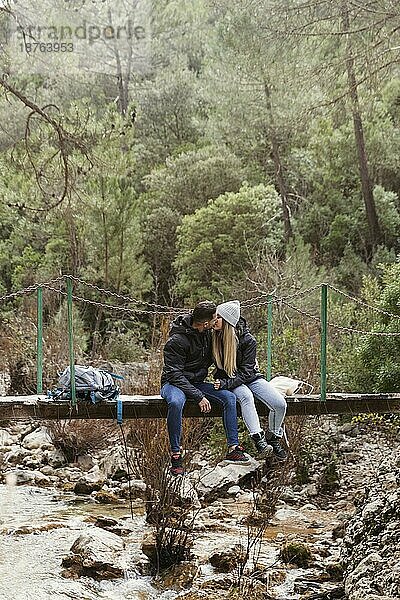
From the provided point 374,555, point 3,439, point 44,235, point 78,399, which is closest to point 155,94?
point 44,235

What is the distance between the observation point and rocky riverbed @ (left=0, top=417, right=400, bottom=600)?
5332 millimetres

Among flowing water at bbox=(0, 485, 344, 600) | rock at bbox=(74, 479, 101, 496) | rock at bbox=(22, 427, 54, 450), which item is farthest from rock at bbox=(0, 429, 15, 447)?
rock at bbox=(74, 479, 101, 496)

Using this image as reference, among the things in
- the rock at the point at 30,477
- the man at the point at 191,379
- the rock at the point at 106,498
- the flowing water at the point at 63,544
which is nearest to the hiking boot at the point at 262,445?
the man at the point at 191,379

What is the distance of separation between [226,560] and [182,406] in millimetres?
1234

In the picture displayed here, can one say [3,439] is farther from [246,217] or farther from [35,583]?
[246,217]

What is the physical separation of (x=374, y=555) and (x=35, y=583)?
2257 mm

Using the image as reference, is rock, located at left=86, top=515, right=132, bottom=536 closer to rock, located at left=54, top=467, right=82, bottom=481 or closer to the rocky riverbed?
the rocky riverbed

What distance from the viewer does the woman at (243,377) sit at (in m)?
5.49

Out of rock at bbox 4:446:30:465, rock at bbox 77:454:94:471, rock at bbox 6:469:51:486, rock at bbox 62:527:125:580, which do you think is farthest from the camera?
rock at bbox 4:446:30:465

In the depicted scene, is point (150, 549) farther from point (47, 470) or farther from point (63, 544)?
point (47, 470)

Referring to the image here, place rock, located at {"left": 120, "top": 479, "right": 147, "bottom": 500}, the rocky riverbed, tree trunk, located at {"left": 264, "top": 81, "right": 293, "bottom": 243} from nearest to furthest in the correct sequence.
→ the rocky riverbed
rock, located at {"left": 120, "top": 479, "right": 147, "bottom": 500}
tree trunk, located at {"left": 264, "top": 81, "right": 293, "bottom": 243}

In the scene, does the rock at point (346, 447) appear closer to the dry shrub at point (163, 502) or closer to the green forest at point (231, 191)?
the green forest at point (231, 191)

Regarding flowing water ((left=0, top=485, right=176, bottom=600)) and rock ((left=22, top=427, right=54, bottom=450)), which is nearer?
flowing water ((left=0, top=485, right=176, bottom=600))

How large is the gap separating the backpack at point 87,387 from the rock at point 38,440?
3658mm
